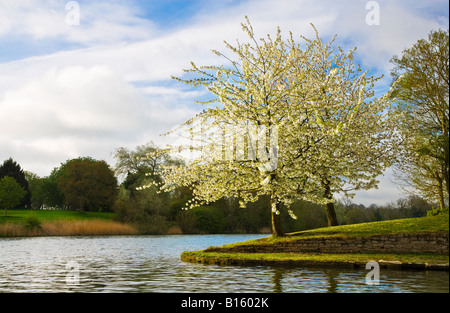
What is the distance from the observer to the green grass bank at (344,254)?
1917 centimetres

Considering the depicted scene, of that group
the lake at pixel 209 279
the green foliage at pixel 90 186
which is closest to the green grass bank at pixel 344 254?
the lake at pixel 209 279

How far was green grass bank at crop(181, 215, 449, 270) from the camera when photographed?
62.9 feet

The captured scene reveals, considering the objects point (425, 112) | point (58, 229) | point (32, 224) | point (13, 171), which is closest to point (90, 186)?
point (13, 171)

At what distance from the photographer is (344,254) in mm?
21984

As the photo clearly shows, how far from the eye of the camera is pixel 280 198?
79.8 ft

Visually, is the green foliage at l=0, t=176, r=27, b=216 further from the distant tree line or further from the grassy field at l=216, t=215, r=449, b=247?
the grassy field at l=216, t=215, r=449, b=247

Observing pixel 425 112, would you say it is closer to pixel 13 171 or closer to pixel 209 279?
pixel 209 279

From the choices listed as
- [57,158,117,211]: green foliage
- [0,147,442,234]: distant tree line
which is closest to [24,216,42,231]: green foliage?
[0,147,442,234]: distant tree line

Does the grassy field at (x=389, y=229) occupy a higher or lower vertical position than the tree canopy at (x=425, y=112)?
lower

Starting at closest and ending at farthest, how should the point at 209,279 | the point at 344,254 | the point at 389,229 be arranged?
the point at 209,279, the point at 344,254, the point at 389,229

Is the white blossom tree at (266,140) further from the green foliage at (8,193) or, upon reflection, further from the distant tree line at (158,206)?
the green foliage at (8,193)

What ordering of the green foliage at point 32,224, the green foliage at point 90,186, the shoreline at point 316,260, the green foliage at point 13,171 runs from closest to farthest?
the shoreline at point 316,260, the green foliage at point 32,224, the green foliage at point 90,186, the green foliage at point 13,171
